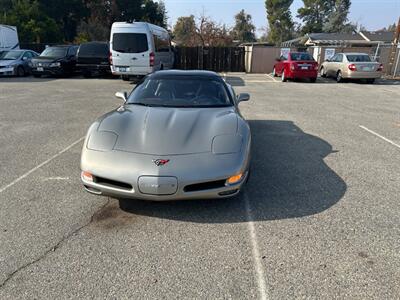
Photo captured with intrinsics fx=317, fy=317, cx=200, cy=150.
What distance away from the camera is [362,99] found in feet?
36.2

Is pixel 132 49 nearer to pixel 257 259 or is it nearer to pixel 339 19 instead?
pixel 257 259

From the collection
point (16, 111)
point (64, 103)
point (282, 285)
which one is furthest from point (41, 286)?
point (64, 103)

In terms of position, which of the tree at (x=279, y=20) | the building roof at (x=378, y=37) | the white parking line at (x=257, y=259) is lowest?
the white parking line at (x=257, y=259)

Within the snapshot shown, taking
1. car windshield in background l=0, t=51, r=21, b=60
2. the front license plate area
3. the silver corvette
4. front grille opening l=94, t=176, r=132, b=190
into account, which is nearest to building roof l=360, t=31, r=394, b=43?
car windshield in background l=0, t=51, r=21, b=60

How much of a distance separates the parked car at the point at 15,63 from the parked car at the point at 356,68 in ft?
53.2

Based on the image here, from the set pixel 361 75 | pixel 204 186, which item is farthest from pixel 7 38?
pixel 204 186

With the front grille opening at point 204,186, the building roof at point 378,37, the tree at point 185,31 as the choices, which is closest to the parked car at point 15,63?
the front grille opening at point 204,186

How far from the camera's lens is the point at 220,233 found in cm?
296

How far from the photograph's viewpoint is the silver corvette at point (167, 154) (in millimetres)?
2988

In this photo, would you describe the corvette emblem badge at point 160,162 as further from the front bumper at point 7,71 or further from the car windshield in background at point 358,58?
the front bumper at point 7,71

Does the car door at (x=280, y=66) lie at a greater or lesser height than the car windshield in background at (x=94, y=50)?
lesser

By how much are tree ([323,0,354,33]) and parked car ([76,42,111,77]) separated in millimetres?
58953

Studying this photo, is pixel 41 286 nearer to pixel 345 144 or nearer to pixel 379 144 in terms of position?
pixel 345 144

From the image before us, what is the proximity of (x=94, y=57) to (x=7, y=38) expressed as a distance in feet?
30.2
